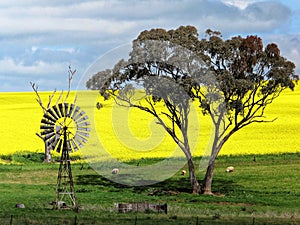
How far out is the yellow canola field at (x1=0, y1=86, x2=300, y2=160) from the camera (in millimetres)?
70500

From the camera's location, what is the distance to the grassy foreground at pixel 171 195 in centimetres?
3416

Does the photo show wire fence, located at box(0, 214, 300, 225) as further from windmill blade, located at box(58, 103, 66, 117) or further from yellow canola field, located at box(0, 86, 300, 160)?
yellow canola field, located at box(0, 86, 300, 160)

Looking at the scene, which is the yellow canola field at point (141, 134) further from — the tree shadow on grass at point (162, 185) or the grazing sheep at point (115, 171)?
the tree shadow on grass at point (162, 185)

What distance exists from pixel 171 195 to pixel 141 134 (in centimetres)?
3002

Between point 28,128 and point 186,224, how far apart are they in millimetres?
54123

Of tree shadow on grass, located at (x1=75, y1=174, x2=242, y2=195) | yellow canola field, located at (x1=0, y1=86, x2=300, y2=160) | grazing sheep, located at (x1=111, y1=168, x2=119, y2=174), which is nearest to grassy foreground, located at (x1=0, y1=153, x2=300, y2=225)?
tree shadow on grass, located at (x1=75, y1=174, x2=242, y2=195)

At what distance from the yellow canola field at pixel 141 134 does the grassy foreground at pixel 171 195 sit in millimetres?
4321

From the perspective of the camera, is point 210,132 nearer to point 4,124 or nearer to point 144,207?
point 4,124

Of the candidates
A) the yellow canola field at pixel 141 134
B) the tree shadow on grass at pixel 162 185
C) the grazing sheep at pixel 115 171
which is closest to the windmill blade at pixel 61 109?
the tree shadow on grass at pixel 162 185

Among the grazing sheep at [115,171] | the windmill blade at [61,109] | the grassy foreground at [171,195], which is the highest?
the windmill blade at [61,109]

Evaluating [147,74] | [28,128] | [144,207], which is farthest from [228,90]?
[28,128]

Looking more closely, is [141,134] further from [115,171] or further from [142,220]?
[142,220]

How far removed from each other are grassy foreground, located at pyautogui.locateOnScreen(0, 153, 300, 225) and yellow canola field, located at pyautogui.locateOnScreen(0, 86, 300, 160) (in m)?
4.32

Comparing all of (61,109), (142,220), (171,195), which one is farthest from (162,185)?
(142,220)
